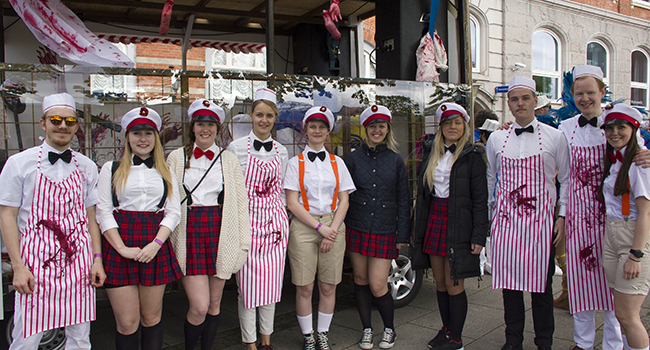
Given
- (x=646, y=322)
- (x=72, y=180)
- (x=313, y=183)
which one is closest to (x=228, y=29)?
(x=313, y=183)

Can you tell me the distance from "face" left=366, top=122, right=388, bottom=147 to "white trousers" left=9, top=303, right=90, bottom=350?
240 cm

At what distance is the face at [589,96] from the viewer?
126 inches

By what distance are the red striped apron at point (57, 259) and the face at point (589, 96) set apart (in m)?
3.36

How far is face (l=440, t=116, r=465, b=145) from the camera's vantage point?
11.8 feet

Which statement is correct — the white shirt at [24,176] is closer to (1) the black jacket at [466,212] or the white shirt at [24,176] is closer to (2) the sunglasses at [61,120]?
(2) the sunglasses at [61,120]

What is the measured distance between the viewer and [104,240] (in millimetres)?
2898

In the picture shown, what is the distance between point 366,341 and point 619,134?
239 cm

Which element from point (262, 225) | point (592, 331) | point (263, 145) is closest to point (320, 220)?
point (262, 225)

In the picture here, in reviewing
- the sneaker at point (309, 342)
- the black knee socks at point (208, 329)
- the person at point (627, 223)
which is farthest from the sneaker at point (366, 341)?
the person at point (627, 223)

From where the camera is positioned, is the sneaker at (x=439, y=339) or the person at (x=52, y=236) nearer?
the person at (x=52, y=236)

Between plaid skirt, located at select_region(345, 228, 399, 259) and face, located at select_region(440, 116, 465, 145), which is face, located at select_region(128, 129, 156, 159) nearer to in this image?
plaid skirt, located at select_region(345, 228, 399, 259)

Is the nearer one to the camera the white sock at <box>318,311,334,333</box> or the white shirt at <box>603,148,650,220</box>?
the white shirt at <box>603,148,650,220</box>

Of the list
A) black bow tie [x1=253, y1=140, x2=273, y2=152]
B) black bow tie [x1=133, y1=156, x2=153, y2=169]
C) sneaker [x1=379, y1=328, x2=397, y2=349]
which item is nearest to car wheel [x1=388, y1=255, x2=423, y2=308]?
sneaker [x1=379, y1=328, x2=397, y2=349]

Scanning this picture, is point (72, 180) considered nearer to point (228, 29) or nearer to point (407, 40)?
point (407, 40)
